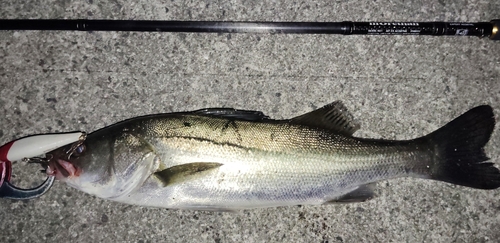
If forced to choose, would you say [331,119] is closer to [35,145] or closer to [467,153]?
[467,153]

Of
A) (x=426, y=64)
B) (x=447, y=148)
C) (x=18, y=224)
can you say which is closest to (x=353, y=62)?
(x=426, y=64)

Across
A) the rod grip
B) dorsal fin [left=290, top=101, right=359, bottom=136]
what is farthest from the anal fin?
the rod grip

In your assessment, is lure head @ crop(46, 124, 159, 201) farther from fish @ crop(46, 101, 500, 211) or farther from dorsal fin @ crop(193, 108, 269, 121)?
dorsal fin @ crop(193, 108, 269, 121)

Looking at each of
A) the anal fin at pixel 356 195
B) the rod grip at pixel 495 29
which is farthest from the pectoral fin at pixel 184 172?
the rod grip at pixel 495 29

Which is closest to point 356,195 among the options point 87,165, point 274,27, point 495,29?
point 274,27

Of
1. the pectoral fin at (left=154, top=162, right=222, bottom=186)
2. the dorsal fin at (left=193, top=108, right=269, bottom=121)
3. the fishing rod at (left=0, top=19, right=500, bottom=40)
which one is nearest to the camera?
the pectoral fin at (left=154, top=162, right=222, bottom=186)

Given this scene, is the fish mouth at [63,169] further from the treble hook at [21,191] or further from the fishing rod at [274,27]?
the fishing rod at [274,27]

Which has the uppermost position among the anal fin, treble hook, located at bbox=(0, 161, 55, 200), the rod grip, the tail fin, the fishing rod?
the rod grip

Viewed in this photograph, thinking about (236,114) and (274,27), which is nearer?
(236,114)
